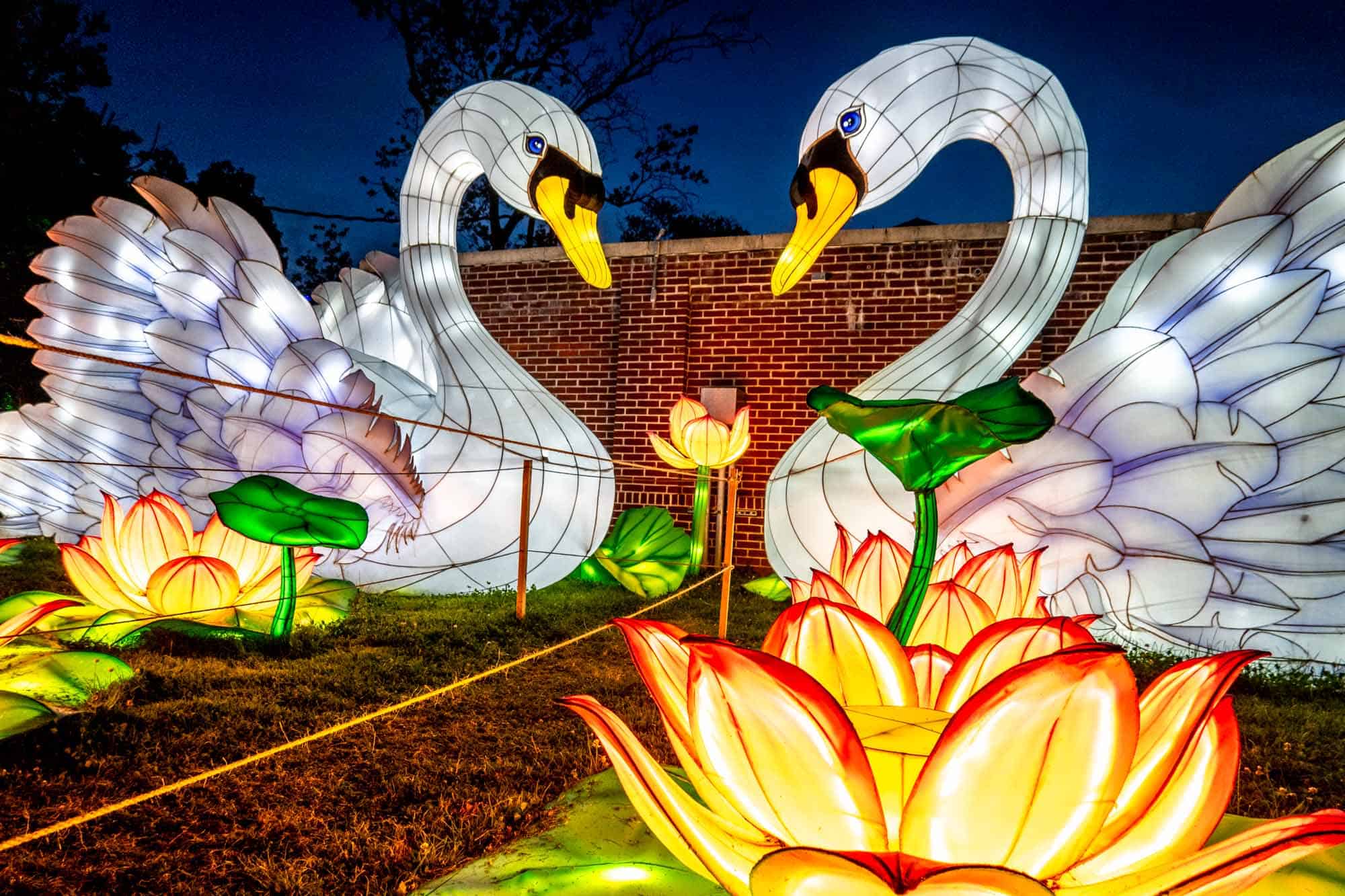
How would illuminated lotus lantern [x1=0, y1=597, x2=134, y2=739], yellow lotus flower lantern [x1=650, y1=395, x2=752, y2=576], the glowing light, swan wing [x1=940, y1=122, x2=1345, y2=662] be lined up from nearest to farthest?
1. the glowing light
2. illuminated lotus lantern [x1=0, y1=597, x2=134, y2=739]
3. swan wing [x1=940, y1=122, x2=1345, y2=662]
4. yellow lotus flower lantern [x1=650, y1=395, x2=752, y2=576]

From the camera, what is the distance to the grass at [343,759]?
1.38 meters

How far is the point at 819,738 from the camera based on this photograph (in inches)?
22.2

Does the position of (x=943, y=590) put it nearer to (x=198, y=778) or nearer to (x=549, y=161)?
(x=198, y=778)

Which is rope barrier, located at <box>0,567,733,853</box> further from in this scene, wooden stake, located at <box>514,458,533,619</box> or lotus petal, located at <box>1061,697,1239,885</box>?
wooden stake, located at <box>514,458,533,619</box>

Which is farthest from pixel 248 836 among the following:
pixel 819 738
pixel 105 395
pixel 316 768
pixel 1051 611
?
pixel 105 395

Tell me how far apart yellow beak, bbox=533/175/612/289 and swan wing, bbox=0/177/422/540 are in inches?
42.1

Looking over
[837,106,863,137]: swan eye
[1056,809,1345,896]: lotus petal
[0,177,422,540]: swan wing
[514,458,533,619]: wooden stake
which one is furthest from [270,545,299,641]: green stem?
[1056,809,1345,896]: lotus petal

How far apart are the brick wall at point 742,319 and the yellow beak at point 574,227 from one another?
2.15m

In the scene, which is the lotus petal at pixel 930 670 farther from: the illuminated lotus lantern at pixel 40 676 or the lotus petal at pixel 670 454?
the lotus petal at pixel 670 454

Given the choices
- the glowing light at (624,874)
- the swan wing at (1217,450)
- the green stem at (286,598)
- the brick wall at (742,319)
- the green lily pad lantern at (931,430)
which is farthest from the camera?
the brick wall at (742,319)

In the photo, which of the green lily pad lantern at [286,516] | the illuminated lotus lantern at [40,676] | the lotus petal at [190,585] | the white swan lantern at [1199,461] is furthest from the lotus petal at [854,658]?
the lotus petal at [190,585]

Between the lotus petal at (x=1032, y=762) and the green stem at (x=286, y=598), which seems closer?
the lotus petal at (x=1032, y=762)

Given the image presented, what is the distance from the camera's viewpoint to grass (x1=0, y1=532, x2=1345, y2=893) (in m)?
1.38

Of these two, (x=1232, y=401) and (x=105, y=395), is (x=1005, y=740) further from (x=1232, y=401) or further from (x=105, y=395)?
(x=105, y=395)
